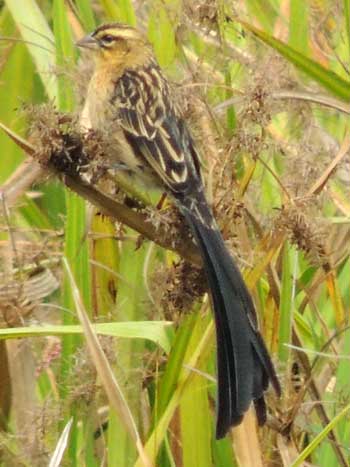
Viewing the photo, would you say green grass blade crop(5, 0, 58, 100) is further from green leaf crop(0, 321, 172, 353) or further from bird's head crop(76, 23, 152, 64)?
green leaf crop(0, 321, 172, 353)

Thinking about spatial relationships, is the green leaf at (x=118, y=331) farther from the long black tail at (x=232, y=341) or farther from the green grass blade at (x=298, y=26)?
the green grass blade at (x=298, y=26)

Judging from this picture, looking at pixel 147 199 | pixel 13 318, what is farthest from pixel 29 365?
pixel 147 199

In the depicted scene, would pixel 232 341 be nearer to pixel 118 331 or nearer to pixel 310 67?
pixel 118 331

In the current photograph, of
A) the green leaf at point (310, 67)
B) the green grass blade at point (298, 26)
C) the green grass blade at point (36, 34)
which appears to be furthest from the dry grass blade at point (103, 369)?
the green grass blade at point (298, 26)

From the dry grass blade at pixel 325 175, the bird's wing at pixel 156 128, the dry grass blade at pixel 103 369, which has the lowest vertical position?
the dry grass blade at pixel 103 369

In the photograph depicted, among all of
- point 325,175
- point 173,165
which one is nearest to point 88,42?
point 173,165

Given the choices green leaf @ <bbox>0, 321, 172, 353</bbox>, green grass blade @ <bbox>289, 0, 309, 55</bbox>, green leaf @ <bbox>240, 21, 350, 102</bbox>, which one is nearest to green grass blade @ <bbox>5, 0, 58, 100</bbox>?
green grass blade @ <bbox>289, 0, 309, 55</bbox>
